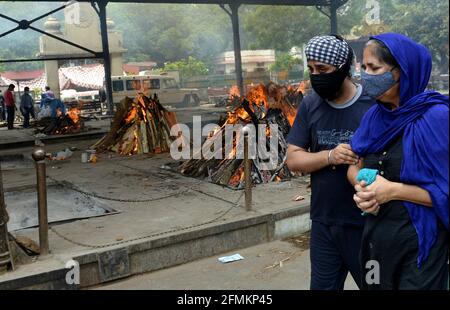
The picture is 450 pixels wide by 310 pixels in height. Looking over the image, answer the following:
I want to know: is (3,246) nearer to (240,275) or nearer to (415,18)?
(240,275)

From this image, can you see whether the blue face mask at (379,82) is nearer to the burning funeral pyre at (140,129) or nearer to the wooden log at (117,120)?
the burning funeral pyre at (140,129)

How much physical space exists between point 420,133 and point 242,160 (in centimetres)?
552

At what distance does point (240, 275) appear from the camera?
4.54 metres

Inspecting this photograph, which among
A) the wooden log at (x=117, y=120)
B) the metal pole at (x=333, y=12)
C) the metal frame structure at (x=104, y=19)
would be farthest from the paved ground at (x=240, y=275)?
the metal pole at (x=333, y=12)

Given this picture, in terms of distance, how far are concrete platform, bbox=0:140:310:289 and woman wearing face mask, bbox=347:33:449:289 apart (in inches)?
116

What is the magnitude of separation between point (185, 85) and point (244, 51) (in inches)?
637

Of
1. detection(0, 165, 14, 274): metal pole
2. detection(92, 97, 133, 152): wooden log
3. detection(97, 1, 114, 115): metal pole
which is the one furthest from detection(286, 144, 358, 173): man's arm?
detection(97, 1, 114, 115): metal pole

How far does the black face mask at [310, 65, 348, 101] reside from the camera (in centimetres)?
251

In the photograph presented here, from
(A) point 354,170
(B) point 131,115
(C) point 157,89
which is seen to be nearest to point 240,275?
(A) point 354,170

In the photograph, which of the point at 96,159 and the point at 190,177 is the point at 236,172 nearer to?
the point at 190,177

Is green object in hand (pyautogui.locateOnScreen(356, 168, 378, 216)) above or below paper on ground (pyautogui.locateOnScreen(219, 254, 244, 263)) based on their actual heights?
above

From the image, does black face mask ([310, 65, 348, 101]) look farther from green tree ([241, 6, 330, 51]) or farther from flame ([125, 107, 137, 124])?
green tree ([241, 6, 330, 51])

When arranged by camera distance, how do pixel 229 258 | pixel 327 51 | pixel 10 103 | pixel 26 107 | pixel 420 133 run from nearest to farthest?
pixel 420 133 < pixel 327 51 < pixel 229 258 < pixel 10 103 < pixel 26 107

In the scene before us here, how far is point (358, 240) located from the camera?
258 centimetres
